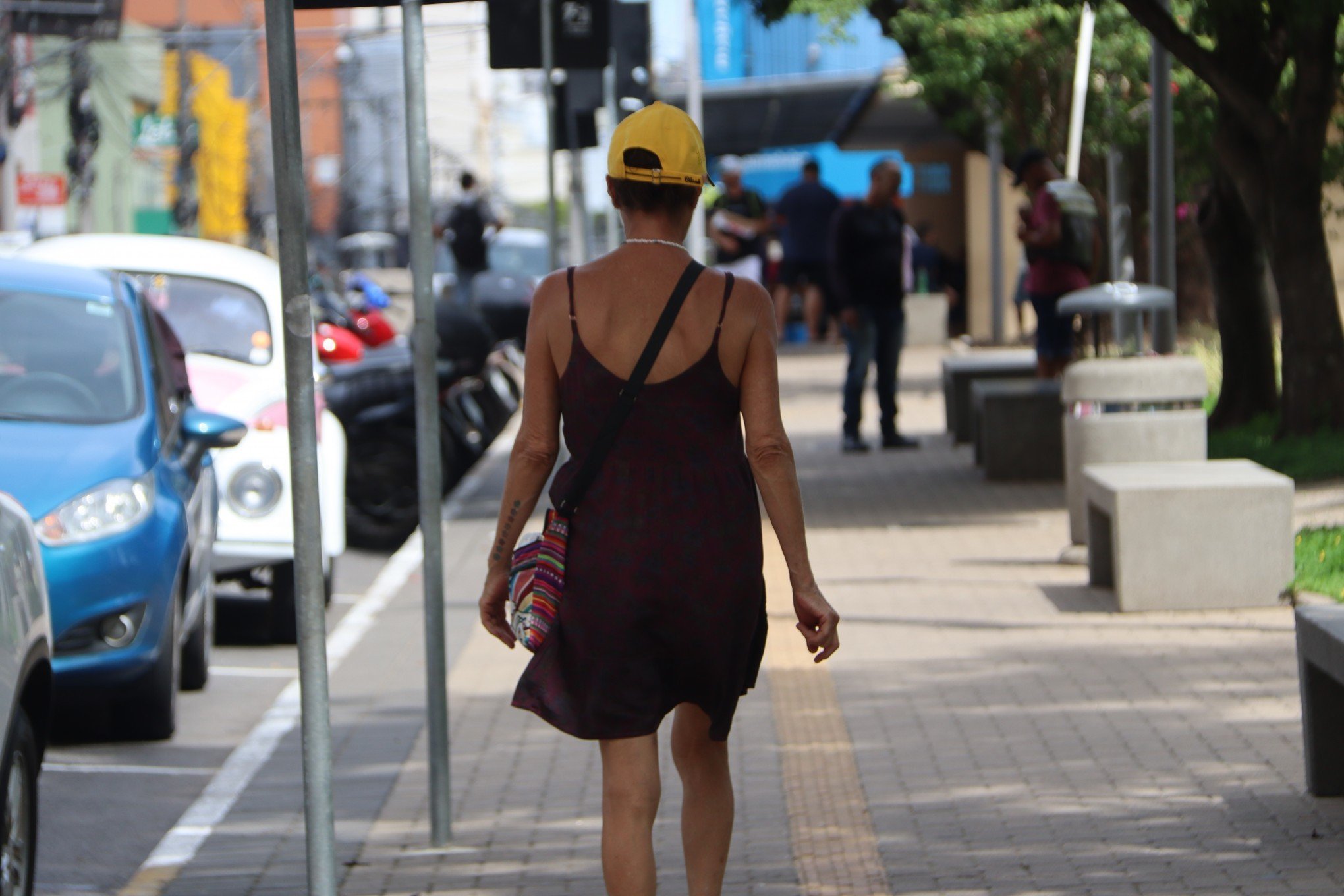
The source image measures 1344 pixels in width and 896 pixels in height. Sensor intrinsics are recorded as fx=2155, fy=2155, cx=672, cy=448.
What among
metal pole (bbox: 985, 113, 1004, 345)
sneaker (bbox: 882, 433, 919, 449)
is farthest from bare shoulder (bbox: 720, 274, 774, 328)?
metal pole (bbox: 985, 113, 1004, 345)

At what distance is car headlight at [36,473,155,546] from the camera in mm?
7105

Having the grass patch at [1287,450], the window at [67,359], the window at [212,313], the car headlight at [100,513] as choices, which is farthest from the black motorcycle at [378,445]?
the car headlight at [100,513]

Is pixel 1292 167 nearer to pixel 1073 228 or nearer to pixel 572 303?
pixel 1073 228

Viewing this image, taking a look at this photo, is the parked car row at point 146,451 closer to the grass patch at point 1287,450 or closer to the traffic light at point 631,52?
the traffic light at point 631,52

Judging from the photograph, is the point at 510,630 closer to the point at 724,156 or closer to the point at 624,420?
the point at 624,420

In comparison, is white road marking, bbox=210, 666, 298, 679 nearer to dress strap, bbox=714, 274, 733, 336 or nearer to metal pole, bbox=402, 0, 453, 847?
metal pole, bbox=402, 0, 453, 847

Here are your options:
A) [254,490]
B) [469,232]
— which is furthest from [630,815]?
[469,232]

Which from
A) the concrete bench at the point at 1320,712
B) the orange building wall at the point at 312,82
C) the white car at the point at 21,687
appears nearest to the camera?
the white car at the point at 21,687

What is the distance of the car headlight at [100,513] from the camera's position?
7.11 metres

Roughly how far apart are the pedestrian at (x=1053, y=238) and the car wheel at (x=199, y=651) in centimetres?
677

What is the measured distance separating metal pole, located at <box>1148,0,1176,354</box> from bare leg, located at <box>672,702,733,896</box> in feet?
26.5

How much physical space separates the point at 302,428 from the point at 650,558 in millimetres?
720

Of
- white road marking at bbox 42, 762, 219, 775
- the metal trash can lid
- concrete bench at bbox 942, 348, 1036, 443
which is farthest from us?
concrete bench at bbox 942, 348, 1036, 443

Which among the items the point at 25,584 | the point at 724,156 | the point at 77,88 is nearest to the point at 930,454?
the point at 25,584
